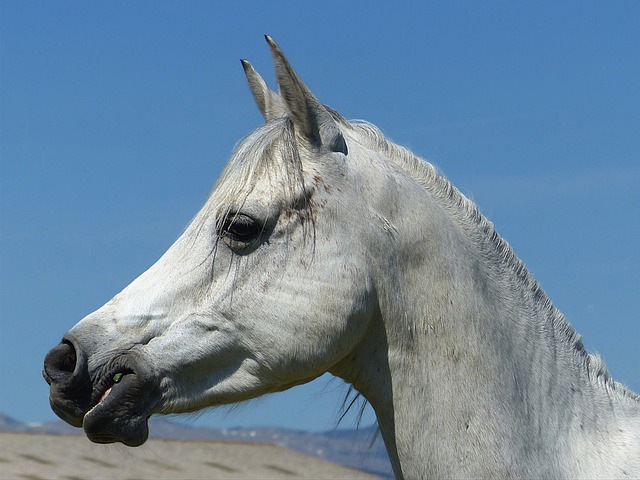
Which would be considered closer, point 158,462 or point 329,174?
point 329,174

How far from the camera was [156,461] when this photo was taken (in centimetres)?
895

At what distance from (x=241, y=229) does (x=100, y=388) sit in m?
0.72

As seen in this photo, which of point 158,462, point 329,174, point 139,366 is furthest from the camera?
point 158,462

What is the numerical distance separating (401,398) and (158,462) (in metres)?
5.68

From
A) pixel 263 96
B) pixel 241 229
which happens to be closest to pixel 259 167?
pixel 241 229

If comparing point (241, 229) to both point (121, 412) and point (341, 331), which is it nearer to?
point (341, 331)

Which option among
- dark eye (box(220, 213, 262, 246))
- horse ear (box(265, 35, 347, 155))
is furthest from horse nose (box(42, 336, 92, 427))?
horse ear (box(265, 35, 347, 155))

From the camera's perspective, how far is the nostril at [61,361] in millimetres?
3531

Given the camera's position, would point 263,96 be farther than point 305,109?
Yes

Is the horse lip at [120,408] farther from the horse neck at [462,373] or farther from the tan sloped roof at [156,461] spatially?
the tan sloped roof at [156,461]

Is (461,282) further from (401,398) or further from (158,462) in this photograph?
(158,462)

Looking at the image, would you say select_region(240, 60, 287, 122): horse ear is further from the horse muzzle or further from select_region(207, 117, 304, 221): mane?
the horse muzzle

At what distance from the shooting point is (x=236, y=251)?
12.1 feet

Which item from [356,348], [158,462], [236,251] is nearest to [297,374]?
[356,348]
